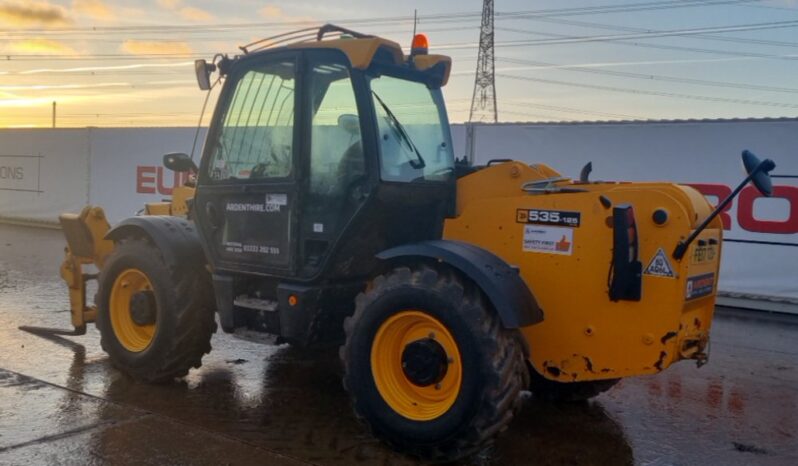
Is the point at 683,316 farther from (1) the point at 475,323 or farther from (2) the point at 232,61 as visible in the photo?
(2) the point at 232,61

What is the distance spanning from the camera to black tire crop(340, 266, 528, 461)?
166 inches

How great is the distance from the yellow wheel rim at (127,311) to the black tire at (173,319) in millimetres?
Answer: 137

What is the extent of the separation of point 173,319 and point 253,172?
1.28 meters

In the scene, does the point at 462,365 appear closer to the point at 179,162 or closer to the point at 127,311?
the point at 179,162

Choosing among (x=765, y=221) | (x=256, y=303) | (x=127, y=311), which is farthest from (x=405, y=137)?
(x=765, y=221)

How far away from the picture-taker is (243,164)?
18.2 ft

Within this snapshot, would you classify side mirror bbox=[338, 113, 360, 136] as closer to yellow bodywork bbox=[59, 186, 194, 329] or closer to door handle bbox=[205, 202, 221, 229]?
door handle bbox=[205, 202, 221, 229]

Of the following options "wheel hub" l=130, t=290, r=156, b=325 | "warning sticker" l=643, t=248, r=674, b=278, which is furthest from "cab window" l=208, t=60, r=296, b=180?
"warning sticker" l=643, t=248, r=674, b=278

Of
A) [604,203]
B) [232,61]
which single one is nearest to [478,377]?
[604,203]

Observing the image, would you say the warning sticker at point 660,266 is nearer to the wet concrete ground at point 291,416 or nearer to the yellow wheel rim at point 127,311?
the wet concrete ground at point 291,416

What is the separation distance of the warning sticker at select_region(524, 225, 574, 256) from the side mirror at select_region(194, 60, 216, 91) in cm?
265

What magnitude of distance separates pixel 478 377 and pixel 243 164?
245 cm

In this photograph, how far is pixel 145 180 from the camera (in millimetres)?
16859

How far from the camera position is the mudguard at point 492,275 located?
13.9 feet
